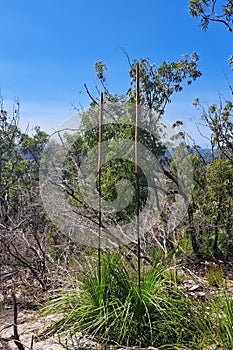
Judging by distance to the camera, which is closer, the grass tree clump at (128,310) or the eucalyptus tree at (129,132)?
the grass tree clump at (128,310)

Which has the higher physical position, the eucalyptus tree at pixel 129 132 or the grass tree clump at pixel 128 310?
the eucalyptus tree at pixel 129 132

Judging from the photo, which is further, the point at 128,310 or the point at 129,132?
the point at 129,132

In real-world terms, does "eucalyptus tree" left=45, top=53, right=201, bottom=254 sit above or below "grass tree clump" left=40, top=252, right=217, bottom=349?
above

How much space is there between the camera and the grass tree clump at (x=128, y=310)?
6.81 ft

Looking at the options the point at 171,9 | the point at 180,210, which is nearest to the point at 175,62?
the point at 171,9

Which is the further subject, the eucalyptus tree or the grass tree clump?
the eucalyptus tree

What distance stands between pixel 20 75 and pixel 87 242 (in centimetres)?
238

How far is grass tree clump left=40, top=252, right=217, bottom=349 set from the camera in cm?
208

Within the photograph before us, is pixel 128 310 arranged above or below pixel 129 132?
below

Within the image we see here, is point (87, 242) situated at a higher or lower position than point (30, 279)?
higher

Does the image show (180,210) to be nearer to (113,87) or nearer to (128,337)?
(113,87)

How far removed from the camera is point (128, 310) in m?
2.11

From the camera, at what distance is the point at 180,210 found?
515cm

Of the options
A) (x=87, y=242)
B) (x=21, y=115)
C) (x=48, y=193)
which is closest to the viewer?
(x=87, y=242)
